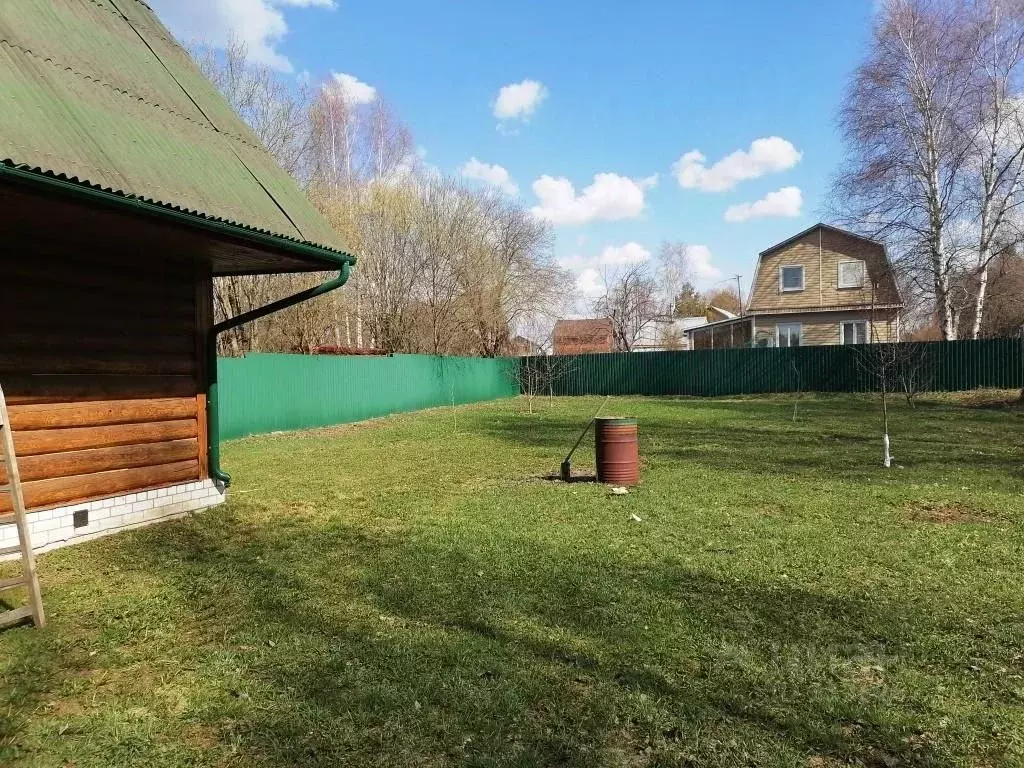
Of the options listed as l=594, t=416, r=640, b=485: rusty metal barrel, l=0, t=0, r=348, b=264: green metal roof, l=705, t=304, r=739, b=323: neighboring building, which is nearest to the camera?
l=0, t=0, r=348, b=264: green metal roof

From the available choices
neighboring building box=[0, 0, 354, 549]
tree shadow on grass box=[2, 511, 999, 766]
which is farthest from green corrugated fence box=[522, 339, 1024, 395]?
neighboring building box=[0, 0, 354, 549]

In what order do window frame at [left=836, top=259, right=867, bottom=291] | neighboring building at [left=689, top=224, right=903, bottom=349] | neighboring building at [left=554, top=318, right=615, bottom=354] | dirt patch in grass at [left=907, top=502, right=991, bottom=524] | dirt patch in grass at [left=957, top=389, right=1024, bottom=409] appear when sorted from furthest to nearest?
neighboring building at [left=554, top=318, right=615, bottom=354] → neighboring building at [left=689, top=224, right=903, bottom=349] → window frame at [left=836, top=259, right=867, bottom=291] → dirt patch in grass at [left=957, top=389, right=1024, bottom=409] → dirt patch in grass at [left=907, top=502, right=991, bottom=524]

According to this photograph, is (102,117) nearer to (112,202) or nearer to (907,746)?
(112,202)

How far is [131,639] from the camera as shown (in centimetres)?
369

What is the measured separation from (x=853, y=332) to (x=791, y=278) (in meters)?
3.52

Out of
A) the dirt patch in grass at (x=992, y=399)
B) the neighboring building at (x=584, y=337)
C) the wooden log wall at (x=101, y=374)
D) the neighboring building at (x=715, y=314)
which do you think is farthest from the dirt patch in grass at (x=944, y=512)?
the neighboring building at (x=715, y=314)

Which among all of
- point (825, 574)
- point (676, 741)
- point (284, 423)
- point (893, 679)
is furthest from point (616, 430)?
point (284, 423)

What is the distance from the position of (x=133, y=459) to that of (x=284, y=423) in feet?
31.8

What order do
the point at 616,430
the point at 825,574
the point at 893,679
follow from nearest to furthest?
1. the point at 893,679
2. the point at 825,574
3. the point at 616,430

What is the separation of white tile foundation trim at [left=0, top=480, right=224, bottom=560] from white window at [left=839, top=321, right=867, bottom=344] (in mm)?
28695

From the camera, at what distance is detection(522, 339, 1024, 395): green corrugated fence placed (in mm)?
21672

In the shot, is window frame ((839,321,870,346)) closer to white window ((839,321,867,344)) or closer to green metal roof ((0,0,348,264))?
white window ((839,321,867,344))

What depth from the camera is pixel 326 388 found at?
16812 mm

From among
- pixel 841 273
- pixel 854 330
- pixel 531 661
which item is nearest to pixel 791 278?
pixel 841 273
